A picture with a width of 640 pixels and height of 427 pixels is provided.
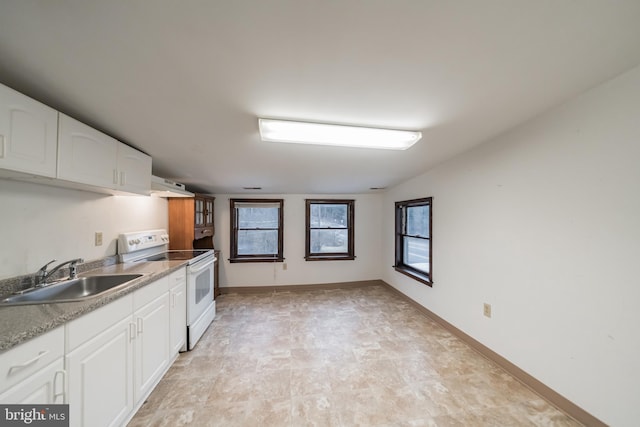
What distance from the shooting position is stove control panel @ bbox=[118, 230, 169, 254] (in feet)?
7.50

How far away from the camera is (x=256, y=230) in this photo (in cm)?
434

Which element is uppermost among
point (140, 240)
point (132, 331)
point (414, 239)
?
point (140, 240)

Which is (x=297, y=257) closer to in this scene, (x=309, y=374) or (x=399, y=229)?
(x=399, y=229)

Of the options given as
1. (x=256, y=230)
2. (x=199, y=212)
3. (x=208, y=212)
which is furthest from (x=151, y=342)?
(x=256, y=230)

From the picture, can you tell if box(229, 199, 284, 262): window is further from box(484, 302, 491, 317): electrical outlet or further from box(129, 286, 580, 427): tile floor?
box(484, 302, 491, 317): electrical outlet

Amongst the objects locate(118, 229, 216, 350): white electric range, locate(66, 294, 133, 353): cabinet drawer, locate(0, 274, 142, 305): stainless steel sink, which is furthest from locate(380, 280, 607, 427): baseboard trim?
locate(0, 274, 142, 305): stainless steel sink

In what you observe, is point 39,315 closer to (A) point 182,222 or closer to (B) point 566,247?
(A) point 182,222

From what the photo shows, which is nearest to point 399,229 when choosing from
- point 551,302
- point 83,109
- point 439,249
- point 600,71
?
point 439,249

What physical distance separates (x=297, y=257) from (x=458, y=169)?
3.02 m

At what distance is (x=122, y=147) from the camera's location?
1878 millimetres

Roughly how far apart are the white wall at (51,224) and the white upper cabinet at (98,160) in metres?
0.35

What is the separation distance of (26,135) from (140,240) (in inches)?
61.4

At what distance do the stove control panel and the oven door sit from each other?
0.59 metres

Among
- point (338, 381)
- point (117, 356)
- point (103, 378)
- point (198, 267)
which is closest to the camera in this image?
point (103, 378)
